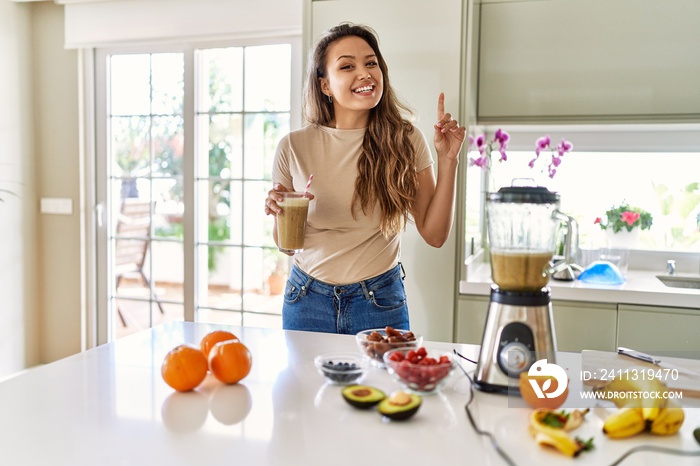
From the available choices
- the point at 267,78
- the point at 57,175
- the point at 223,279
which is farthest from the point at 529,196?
the point at 223,279

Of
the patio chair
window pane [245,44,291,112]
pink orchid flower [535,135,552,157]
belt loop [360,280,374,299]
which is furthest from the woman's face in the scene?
the patio chair

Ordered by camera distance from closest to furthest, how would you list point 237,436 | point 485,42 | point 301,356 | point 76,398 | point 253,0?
point 237,436
point 76,398
point 301,356
point 485,42
point 253,0

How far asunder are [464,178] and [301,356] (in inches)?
58.2

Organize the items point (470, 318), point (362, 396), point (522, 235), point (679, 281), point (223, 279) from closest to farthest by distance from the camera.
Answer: point (362, 396), point (522, 235), point (470, 318), point (679, 281), point (223, 279)

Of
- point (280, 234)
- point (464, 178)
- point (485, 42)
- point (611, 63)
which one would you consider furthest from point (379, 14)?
point (280, 234)

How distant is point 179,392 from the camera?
1207 mm

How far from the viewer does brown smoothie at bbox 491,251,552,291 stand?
116 cm

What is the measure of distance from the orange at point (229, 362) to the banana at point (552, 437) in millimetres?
526

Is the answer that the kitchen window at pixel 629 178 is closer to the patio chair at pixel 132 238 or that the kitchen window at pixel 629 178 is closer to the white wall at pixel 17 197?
the patio chair at pixel 132 238

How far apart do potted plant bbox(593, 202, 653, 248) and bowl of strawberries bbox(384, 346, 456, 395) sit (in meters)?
Result: 2.24

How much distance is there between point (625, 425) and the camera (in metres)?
1.01

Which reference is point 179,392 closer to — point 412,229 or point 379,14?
point 412,229

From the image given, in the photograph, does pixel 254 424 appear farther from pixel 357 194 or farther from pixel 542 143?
pixel 542 143

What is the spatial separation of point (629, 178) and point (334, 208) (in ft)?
6.34
